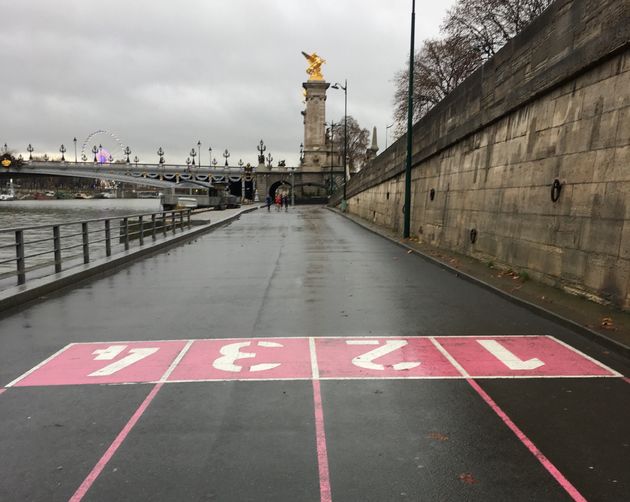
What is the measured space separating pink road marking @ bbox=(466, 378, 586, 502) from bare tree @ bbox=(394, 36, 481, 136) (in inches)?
1358

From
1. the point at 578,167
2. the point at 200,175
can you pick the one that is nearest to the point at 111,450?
the point at 578,167

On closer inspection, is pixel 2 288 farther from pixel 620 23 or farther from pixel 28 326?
pixel 620 23

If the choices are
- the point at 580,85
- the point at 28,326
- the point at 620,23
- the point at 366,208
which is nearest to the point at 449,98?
the point at 580,85

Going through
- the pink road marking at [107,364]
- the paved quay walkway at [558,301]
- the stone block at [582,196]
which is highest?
the stone block at [582,196]

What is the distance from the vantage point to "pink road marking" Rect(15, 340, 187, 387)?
5.40 m

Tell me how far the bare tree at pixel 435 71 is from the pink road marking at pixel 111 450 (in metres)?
35.5

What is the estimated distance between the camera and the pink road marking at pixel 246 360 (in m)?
5.50

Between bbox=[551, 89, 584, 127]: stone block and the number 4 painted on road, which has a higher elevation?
bbox=[551, 89, 584, 127]: stone block

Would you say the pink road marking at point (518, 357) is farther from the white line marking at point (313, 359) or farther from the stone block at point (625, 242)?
the stone block at point (625, 242)

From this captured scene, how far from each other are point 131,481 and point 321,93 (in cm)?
9131

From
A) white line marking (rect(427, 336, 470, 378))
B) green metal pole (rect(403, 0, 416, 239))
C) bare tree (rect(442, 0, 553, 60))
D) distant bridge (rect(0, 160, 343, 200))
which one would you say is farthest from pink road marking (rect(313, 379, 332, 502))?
distant bridge (rect(0, 160, 343, 200))

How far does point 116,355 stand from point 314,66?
90395mm

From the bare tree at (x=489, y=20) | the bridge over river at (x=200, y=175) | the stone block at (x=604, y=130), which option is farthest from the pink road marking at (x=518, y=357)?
the bridge over river at (x=200, y=175)

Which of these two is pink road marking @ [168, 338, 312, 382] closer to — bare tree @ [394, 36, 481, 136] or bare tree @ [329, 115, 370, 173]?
bare tree @ [394, 36, 481, 136]
